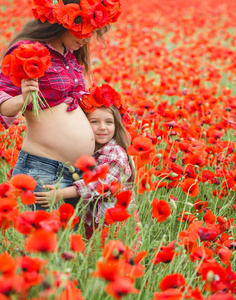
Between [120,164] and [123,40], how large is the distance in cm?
450

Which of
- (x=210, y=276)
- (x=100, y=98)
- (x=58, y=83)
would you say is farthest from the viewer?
(x=100, y=98)

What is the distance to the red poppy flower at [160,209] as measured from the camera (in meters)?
1.54

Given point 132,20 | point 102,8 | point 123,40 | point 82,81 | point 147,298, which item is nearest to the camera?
point 147,298

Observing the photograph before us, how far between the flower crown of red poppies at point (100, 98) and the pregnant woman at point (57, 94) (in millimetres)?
46

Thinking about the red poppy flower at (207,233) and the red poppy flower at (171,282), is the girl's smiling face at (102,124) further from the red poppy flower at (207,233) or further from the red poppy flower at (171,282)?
the red poppy flower at (171,282)

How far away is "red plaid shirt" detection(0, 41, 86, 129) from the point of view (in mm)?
1843

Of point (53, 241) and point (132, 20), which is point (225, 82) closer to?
point (132, 20)

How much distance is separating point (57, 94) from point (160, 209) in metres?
0.81

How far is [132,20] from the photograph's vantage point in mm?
8242

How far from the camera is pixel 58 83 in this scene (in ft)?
6.41

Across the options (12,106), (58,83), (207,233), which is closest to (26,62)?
(12,106)

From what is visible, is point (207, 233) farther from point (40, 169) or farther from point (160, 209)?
point (40, 169)

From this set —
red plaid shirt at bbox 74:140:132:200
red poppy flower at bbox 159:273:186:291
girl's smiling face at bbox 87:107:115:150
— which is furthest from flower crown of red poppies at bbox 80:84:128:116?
red poppy flower at bbox 159:273:186:291

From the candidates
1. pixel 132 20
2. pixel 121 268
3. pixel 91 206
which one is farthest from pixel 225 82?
pixel 121 268
